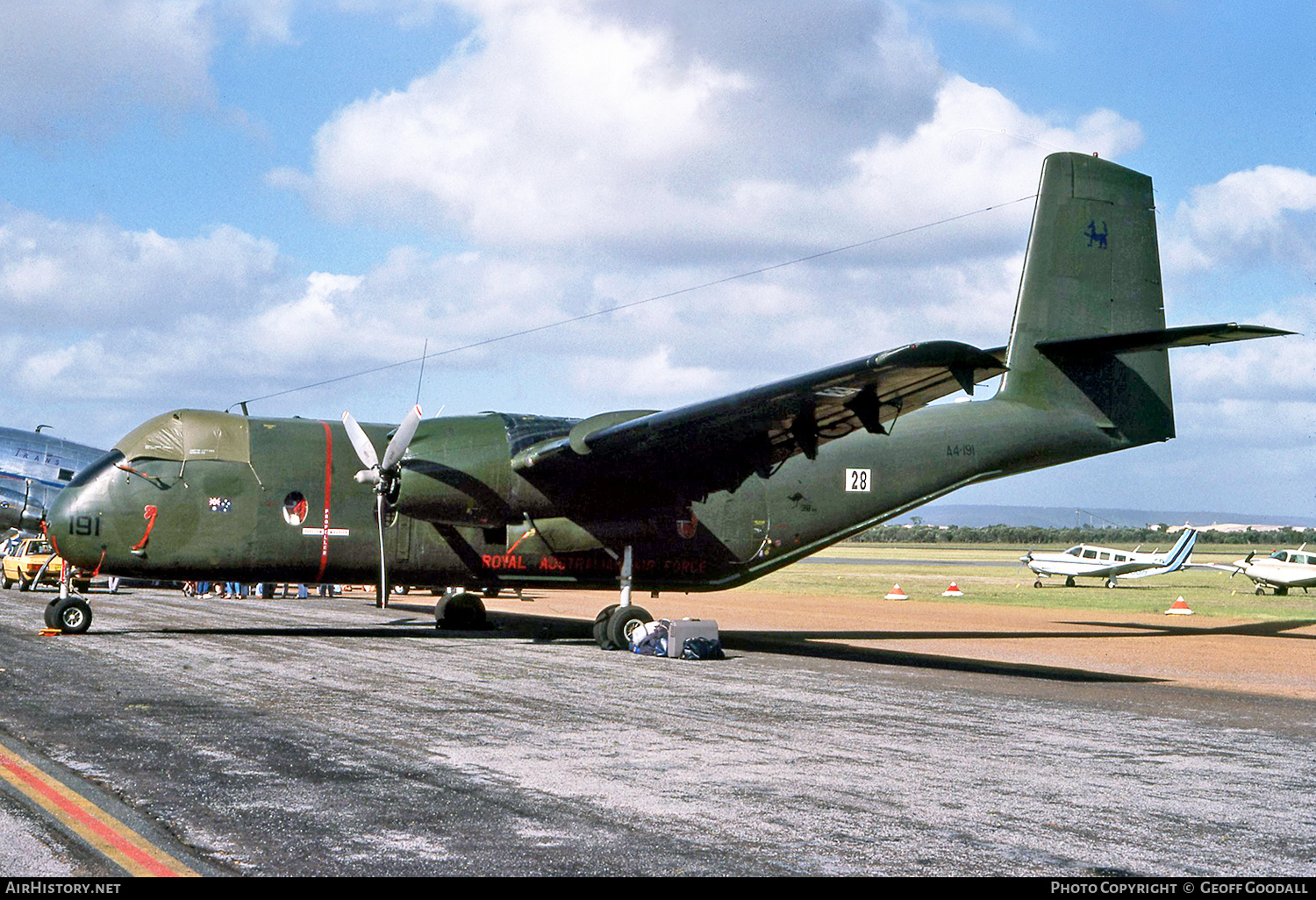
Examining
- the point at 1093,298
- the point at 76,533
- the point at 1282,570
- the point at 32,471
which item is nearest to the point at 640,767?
the point at 76,533

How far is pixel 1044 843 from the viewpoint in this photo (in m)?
7.67

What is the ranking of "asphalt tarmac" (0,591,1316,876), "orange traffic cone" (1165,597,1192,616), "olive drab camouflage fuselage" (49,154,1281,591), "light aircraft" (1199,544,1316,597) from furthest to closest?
1. "light aircraft" (1199,544,1316,597)
2. "orange traffic cone" (1165,597,1192,616)
3. "olive drab camouflage fuselage" (49,154,1281,591)
4. "asphalt tarmac" (0,591,1316,876)

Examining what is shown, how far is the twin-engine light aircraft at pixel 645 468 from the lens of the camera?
20.1 meters

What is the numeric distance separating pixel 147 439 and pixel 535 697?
1060cm

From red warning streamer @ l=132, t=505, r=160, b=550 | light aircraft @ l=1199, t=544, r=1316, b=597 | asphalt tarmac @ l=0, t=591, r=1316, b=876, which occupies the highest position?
red warning streamer @ l=132, t=505, r=160, b=550

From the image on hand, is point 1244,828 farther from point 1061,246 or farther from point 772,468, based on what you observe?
point 1061,246

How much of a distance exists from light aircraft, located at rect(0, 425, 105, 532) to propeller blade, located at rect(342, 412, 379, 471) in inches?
1082

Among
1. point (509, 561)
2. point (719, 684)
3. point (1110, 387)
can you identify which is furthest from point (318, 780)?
point (1110, 387)

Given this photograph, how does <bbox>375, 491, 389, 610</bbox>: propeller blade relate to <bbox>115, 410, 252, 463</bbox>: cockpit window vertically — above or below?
below

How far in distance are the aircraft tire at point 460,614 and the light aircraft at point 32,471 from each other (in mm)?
24721

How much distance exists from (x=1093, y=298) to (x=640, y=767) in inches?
748

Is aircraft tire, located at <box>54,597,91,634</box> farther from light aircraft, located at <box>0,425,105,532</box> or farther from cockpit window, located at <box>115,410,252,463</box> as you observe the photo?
light aircraft, located at <box>0,425,105,532</box>

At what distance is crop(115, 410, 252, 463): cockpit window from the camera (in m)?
21.0

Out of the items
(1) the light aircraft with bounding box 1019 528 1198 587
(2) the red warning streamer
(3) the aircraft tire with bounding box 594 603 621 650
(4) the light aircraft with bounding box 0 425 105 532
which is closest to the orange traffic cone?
(1) the light aircraft with bounding box 1019 528 1198 587
